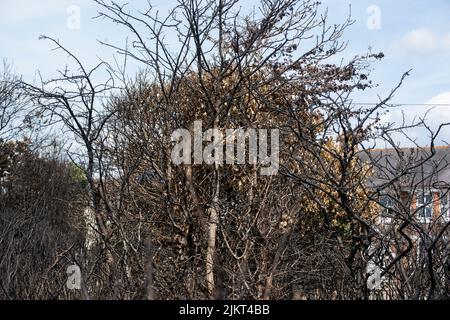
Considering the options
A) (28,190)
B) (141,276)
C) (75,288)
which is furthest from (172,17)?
(28,190)

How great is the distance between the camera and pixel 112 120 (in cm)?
1035

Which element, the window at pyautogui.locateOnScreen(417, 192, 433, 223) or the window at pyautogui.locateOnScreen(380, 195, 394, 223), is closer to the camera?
the window at pyautogui.locateOnScreen(380, 195, 394, 223)

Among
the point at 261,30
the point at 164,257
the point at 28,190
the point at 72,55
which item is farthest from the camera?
the point at 28,190

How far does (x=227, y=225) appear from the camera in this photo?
26.6 feet

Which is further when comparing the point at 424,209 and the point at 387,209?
the point at 424,209

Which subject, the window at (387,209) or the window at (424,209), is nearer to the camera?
the window at (387,209)

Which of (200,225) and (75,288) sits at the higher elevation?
(200,225)

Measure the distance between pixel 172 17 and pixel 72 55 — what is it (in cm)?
129

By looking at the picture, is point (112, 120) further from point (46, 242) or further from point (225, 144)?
point (46, 242)

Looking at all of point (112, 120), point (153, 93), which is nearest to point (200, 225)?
point (112, 120)

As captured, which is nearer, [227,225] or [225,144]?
[227,225]
